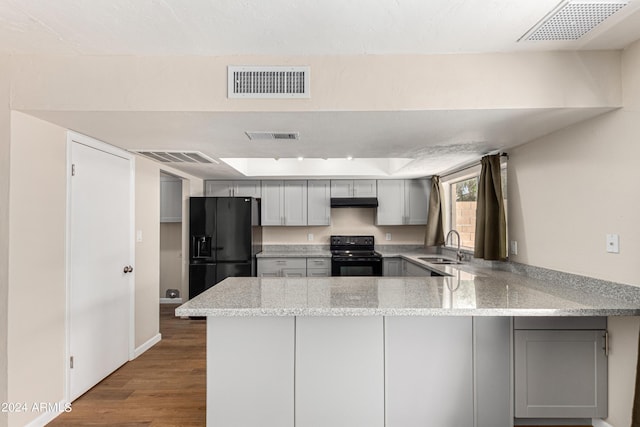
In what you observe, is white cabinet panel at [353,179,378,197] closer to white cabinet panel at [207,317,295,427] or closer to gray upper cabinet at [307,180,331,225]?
gray upper cabinet at [307,180,331,225]

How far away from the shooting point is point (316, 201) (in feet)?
17.4

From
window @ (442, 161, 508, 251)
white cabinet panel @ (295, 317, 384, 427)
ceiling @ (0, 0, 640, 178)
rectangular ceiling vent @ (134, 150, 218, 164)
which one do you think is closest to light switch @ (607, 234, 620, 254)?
ceiling @ (0, 0, 640, 178)

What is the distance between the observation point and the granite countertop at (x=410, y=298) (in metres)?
1.83

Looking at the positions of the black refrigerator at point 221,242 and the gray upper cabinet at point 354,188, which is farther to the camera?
the gray upper cabinet at point 354,188

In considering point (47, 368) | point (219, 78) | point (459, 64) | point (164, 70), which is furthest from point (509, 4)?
point (47, 368)

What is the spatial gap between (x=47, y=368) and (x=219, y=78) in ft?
7.36

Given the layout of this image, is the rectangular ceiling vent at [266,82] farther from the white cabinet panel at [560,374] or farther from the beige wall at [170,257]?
the beige wall at [170,257]

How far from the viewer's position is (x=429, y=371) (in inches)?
79.0

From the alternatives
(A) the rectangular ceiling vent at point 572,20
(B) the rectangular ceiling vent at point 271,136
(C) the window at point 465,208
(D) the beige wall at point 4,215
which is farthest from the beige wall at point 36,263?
(C) the window at point 465,208

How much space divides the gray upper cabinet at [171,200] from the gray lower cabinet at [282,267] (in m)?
1.46

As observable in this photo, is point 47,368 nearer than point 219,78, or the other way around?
point 219,78

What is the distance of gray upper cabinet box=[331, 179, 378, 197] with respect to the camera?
5301mm

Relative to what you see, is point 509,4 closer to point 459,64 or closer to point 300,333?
point 459,64

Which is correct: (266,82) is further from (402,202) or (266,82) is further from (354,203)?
(402,202)
